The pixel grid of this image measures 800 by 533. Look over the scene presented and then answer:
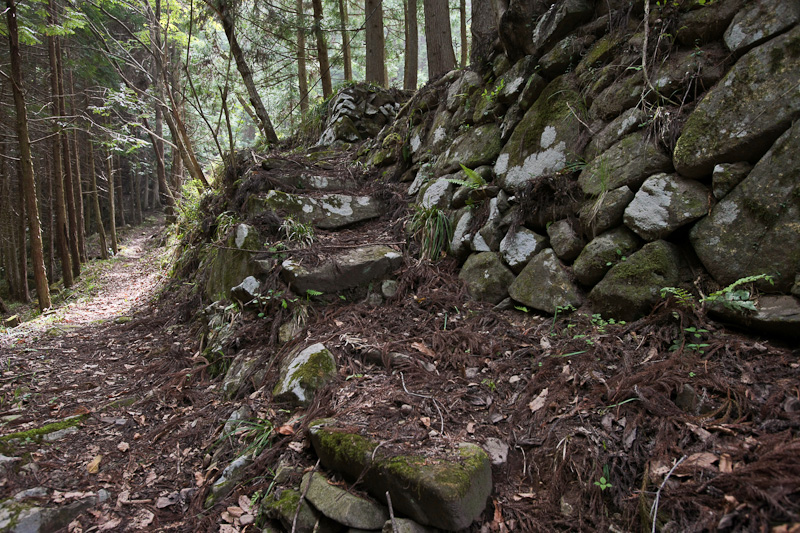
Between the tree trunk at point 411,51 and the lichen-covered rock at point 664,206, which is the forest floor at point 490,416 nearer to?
the lichen-covered rock at point 664,206

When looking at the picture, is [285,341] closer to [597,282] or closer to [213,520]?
[213,520]

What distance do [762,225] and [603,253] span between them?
37.7 inches

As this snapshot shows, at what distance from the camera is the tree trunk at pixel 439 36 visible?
728 cm

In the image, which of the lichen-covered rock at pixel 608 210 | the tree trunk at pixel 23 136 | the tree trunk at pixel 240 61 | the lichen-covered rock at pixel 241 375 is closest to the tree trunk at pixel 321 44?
the tree trunk at pixel 240 61

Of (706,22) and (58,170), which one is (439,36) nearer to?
(706,22)

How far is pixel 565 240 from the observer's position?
340 centimetres

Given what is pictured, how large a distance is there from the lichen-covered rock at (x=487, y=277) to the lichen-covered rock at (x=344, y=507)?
2.23 metres

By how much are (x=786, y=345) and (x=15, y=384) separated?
6.93 meters

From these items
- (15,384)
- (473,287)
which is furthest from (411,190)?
(15,384)

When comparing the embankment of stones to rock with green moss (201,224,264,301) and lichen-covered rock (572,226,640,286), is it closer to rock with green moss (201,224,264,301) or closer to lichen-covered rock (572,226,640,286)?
lichen-covered rock (572,226,640,286)

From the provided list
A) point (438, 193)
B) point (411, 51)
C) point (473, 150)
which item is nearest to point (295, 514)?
point (438, 193)

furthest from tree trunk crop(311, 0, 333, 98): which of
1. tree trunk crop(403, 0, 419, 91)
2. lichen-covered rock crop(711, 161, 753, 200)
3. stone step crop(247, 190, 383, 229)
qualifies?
lichen-covered rock crop(711, 161, 753, 200)

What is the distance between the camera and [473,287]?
154 inches

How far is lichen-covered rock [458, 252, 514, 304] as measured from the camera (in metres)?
3.76
